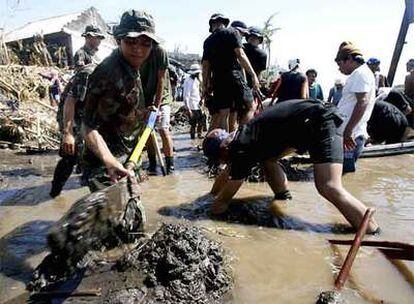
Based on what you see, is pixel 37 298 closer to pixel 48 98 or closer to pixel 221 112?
pixel 221 112

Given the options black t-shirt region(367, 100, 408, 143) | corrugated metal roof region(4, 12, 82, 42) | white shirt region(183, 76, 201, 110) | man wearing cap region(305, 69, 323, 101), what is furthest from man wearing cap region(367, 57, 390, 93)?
corrugated metal roof region(4, 12, 82, 42)

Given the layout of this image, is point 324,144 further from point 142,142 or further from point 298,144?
point 142,142

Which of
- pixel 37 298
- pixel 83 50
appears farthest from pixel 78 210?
pixel 83 50

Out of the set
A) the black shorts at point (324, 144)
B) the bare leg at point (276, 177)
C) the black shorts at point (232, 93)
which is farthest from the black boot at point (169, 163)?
the black shorts at point (324, 144)

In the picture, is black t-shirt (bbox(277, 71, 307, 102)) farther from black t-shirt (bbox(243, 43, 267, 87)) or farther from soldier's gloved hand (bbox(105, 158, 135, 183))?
soldier's gloved hand (bbox(105, 158, 135, 183))

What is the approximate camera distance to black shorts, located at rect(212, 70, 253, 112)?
246 inches

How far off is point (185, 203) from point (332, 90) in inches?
367

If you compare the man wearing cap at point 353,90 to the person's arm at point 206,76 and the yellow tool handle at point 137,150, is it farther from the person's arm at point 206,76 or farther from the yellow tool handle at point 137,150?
the yellow tool handle at point 137,150

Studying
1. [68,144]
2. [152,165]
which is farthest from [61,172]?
[152,165]

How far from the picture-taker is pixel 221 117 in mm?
6375

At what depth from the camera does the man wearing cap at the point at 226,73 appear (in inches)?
243

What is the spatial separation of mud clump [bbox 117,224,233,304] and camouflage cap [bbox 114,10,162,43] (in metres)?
1.36

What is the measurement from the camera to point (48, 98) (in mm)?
12711

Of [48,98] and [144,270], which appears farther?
[48,98]
